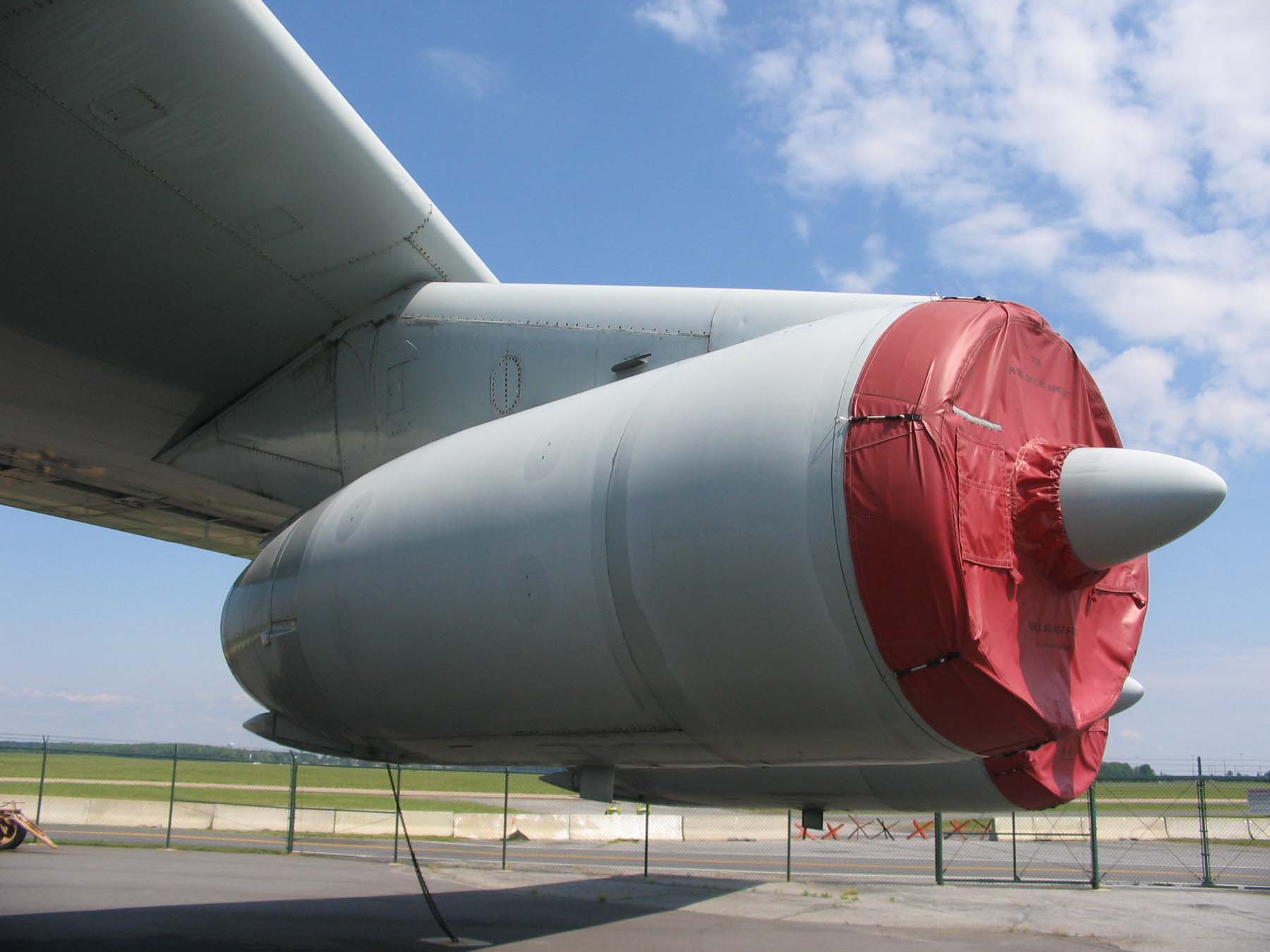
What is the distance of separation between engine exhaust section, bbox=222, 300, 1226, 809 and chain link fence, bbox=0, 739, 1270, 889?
4.96 meters

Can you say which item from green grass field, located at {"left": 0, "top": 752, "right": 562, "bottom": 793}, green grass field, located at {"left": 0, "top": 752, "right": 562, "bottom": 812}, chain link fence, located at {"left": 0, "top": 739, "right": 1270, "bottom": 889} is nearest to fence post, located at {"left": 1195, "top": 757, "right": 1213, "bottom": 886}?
chain link fence, located at {"left": 0, "top": 739, "right": 1270, "bottom": 889}

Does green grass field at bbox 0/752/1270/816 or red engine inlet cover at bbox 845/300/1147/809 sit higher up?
red engine inlet cover at bbox 845/300/1147/809

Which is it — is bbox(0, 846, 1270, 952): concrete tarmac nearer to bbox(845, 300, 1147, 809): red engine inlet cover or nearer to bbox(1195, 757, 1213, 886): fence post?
bbox(1195, 757, 1213, 886): fence post

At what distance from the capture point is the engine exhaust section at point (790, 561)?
2932 mm

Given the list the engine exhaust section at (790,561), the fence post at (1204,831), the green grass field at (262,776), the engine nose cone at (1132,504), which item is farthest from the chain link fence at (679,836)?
the green grass field at (262,776)

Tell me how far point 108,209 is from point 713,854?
54.8 ft

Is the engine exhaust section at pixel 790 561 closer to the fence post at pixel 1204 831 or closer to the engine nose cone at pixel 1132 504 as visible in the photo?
the engine nose cone at pixel 1132 504

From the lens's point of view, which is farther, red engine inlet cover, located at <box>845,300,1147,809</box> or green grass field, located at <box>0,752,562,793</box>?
green grass field, located at <box>0,752,562,793</box>

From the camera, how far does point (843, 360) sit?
3195 millimetres

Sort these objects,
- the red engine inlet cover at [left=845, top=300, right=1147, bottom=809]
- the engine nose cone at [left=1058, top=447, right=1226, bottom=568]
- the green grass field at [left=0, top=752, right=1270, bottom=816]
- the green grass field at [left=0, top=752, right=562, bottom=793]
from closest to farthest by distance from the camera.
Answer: the red engine inlet cover at [left=845, top=300, right=1147, bottom=809], the engine nose cone at [left=1058, top=447, right=1226, bottom=568], the green grass field at [left=0, top=752, right=1270, bottom=816], the green grass field at [left=0, top=752, right=562, bottom=793]

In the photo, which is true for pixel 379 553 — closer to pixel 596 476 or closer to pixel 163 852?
pixel 596 476

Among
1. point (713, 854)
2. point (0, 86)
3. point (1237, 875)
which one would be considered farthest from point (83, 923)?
point (1237, 875)

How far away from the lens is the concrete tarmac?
773cm

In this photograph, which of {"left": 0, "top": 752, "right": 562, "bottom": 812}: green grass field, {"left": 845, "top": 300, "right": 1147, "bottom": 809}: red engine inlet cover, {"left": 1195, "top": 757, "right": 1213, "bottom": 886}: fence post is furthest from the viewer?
{"left": 0, "top": 752, "right": 562, "bottom": 812}: green grass field
